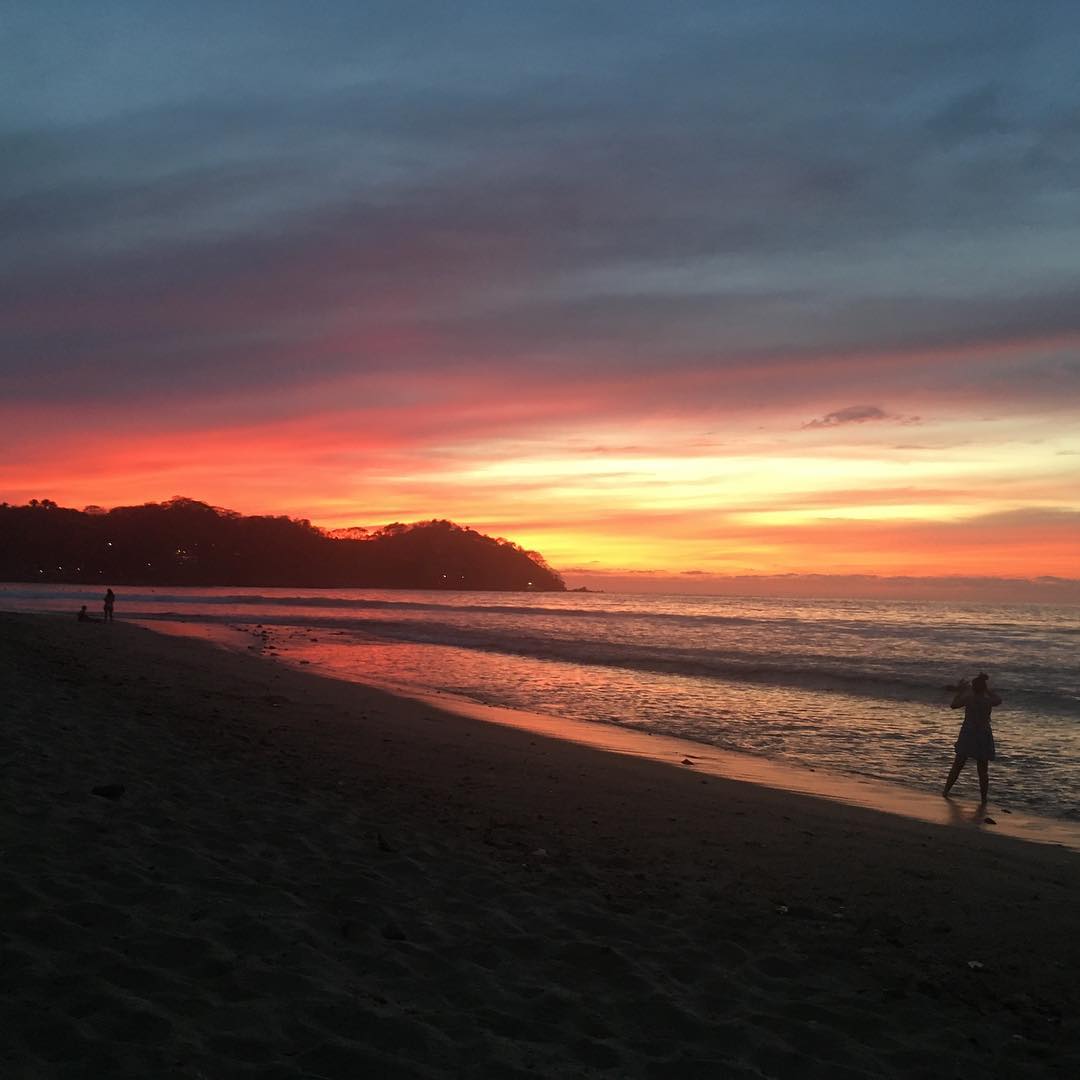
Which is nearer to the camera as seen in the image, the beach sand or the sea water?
the beach sand

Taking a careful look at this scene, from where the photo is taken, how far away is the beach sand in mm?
4238

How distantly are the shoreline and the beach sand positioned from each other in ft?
3.13

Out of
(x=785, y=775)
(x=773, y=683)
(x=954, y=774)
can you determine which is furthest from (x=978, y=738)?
(x=773, y=683)

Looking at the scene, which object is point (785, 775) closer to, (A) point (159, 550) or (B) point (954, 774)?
(B) point (954, 774)

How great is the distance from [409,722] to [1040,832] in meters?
10.3

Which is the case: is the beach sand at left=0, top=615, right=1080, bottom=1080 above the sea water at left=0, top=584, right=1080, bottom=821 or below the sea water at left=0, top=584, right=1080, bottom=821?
above

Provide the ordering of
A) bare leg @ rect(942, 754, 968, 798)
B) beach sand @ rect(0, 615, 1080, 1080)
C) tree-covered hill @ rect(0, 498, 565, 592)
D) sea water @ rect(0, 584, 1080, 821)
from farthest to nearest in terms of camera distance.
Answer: tree-covered hill @ rect(0, 498, 565, 592) < sea water @ rect(0, 584, 1080, 821) < bare leg @ rect(942, 754, 968, 798) < beach sand @ rect(0, 615, 1080, 1080)

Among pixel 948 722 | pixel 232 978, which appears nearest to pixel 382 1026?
pixel 232 978

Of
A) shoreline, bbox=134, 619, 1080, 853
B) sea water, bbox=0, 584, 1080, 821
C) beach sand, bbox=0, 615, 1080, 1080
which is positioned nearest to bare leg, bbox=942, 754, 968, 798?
shoreline, bbox=134, 619, 1080, 853

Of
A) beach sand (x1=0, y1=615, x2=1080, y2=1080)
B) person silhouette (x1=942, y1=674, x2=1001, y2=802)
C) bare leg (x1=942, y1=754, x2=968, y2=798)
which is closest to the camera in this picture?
beach sand (x1=0, y1=615, x2=1080, y2=1080)

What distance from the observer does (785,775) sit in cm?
1388

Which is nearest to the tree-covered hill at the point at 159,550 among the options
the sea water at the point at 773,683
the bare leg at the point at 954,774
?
the sea water at the point at 773,683

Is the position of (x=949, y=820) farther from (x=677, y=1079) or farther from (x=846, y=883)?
(x=677, y=1079)

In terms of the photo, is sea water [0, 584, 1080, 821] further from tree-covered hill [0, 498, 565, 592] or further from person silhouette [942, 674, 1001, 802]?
tree-covered hill [0, 498, 565, 592]
